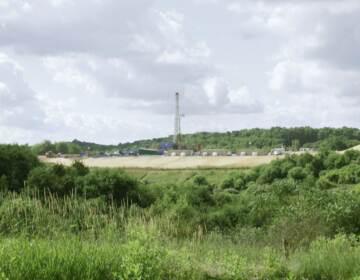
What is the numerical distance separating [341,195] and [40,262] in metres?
12.9

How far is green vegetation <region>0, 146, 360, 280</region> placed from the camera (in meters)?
8.95

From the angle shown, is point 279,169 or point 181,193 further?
point 279,169

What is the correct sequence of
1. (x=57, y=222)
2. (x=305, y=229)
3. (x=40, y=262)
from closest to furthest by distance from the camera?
1. (x=40, y=262)
2. (x=57, y=222)
3. (x=305, y=229)

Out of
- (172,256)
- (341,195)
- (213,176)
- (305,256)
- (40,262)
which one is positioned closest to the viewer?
(40,262)

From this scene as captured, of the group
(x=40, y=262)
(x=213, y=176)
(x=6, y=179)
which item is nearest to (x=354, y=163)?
(x=213, y=176)

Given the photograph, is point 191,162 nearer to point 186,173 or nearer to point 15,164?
point 186,173

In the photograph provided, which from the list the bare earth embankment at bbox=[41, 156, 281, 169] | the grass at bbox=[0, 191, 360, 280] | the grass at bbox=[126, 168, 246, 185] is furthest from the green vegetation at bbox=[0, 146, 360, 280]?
the bare earth embankment at bbox=[41, 156, 281, 169]

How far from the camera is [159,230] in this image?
12.1 metres

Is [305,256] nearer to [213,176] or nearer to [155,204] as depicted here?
[155,204]

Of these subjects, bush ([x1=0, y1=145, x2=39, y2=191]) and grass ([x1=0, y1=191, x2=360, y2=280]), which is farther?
bush ([x1=0, y1=145, x2=39, y2=191])

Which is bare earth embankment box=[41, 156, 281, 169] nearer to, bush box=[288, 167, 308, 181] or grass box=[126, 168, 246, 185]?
grass box=[126, 168, 246, 185]

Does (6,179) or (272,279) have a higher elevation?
(6,179)

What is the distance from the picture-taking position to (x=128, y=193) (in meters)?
21.2

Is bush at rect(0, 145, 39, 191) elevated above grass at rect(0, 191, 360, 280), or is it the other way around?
bush at rect(0, 145, 39, 191)
